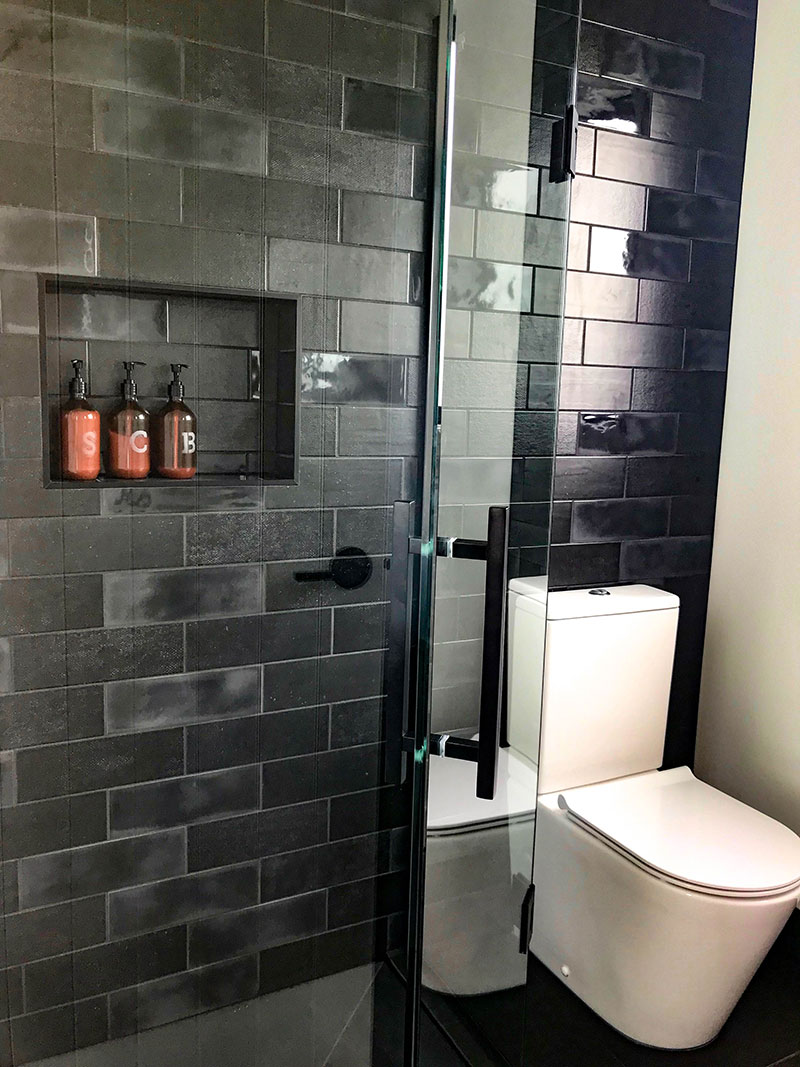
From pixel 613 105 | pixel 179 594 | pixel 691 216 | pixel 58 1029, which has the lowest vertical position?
pixel 58 1029

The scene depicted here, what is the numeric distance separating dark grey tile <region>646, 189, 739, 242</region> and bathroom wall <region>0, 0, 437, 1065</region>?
4.74 ft

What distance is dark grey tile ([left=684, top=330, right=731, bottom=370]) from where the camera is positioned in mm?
2568

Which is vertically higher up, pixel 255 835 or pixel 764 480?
pixel 764 480

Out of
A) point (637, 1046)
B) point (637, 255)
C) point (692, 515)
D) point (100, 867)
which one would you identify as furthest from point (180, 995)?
point (637, 255)

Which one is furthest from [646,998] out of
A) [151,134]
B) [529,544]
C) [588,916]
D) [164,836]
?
[151,134]

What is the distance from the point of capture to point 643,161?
2.41 meters

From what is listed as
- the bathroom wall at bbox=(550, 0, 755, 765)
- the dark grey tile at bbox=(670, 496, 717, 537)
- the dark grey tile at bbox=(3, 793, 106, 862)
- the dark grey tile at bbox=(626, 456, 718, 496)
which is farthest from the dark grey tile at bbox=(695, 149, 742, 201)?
the dark grey tile at bbox=(3, 793, 106, 862)

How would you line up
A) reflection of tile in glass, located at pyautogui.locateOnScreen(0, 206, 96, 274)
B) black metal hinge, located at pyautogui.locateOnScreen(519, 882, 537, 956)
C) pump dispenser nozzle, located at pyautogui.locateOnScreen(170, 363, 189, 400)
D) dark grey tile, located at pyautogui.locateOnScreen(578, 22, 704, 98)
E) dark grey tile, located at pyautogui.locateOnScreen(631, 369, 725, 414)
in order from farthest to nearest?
1. dark grey tile, located at pyautogui.locateOnScreen(631, 369, 725, 414)
2. dark grey tile, located at pyautogui.locateOnScreen(578, 22, 704, 98)
3. black metal hinge, located at pyautogui.locateOnScreen(519, 882, 537, 956)
4. pump dispenser nozzle, located at pyautogui.locateOnScreen(170, 363, 189, 400)
5. reflection of tile in glass, located at pyautogui.locateOnScreen(0, 206, 96, 274)

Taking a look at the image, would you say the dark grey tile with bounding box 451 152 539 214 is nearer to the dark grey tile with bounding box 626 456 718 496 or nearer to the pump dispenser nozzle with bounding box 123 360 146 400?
the pump dispenser nozzle with bounding box 123 360 146 400

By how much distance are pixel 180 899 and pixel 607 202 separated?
1.97 meters

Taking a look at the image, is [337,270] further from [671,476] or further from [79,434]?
[671,476]

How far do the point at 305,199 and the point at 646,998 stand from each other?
72.2 inches

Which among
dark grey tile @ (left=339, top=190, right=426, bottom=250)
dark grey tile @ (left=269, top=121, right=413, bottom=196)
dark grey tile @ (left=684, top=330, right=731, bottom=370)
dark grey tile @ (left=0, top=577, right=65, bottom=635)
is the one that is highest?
dark grey tile @ (left=269, top=121, right=413, bottom=196)

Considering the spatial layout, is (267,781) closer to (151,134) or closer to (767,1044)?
(151,134)
